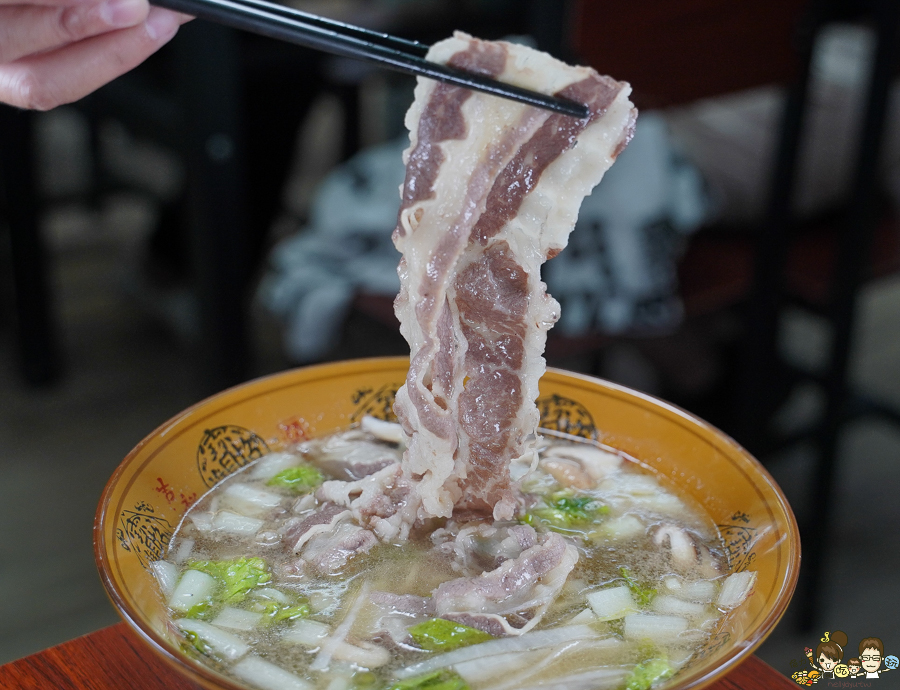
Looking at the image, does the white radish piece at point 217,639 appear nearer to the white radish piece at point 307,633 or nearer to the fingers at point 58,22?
the white radish piece at point 307,633

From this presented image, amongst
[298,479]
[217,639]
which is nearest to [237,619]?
[217,639]

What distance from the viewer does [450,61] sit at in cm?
112

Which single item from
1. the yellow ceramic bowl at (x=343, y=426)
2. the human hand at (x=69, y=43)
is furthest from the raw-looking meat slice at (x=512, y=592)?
the human hand at (x=69, y=43)

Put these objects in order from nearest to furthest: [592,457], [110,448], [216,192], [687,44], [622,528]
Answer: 1. [622,528]
2. [592,457]
3. [687,44]
4. [216,192]
5. [110,448]

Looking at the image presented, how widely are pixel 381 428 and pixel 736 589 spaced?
614 mm

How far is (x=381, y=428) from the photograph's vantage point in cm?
150

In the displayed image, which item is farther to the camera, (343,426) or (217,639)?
(343,426)

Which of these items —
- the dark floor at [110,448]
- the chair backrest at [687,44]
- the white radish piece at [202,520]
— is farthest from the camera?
the dark floor at [110,448]

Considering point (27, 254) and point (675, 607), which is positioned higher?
point (675, 607)

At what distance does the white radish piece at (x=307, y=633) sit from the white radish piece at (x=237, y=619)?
0.14ft

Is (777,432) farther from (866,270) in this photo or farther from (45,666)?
(45,666)

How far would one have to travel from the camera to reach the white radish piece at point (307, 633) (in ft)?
3.62

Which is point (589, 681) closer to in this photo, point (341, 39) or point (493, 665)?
point (493, 665)

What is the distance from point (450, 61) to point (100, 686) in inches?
33.7
